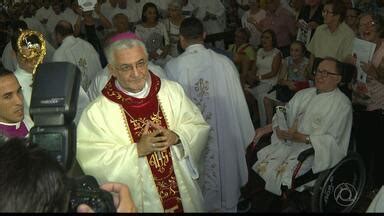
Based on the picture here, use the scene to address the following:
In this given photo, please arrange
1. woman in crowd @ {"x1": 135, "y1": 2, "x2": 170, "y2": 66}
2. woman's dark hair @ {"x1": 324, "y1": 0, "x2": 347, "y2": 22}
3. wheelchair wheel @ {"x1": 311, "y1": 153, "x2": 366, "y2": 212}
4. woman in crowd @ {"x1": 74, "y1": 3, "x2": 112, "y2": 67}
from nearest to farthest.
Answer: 1. wheelchair wheel @ {"x1": 311, "y1": 153, "x2": 366, "y2": 212}
2. woman's dark hair @ {"x1": 324, "y1": 0, "x2": 347, "y2": 22}
3. woman in crowd @ {"x1": 135, "y1": 2, "x2": 170, "y2": 66}
4. woman in crowd @ {"x1": 74, "y1": 3, "x2": 112, "y2": 67}

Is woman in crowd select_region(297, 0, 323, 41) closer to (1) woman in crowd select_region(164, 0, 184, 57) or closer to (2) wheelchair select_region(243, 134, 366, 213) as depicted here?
(1) woman in crowd select_region(164, 0, 184, 57)

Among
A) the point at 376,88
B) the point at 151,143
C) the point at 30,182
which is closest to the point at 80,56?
the point at 376,88

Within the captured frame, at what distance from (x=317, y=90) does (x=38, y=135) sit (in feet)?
9.19

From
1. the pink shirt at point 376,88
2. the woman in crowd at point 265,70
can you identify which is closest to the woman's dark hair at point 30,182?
the pink shirt at point 376,88

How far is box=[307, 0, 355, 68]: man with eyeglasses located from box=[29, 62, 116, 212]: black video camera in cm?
Result: 390

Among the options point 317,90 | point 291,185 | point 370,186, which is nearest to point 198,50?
point 317,90

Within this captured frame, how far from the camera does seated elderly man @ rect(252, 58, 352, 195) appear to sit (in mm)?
3910

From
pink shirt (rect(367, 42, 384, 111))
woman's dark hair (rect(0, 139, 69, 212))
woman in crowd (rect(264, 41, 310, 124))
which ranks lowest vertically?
woman in crowd (rect(264, 41, 310, 124))

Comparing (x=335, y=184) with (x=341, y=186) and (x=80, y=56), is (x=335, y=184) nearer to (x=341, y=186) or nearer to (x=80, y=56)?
(x=341, y=186)

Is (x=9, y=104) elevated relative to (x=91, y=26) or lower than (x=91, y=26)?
elevated

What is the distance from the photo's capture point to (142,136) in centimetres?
291

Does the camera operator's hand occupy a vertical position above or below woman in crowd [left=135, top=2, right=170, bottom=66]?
above

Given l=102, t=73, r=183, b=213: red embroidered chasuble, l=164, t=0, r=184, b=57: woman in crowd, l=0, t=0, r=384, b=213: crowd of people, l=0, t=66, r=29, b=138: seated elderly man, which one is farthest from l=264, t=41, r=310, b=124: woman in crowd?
l=0, t=66, r=29, b=138: seated elderly man

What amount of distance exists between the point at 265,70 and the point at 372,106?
1859mm
